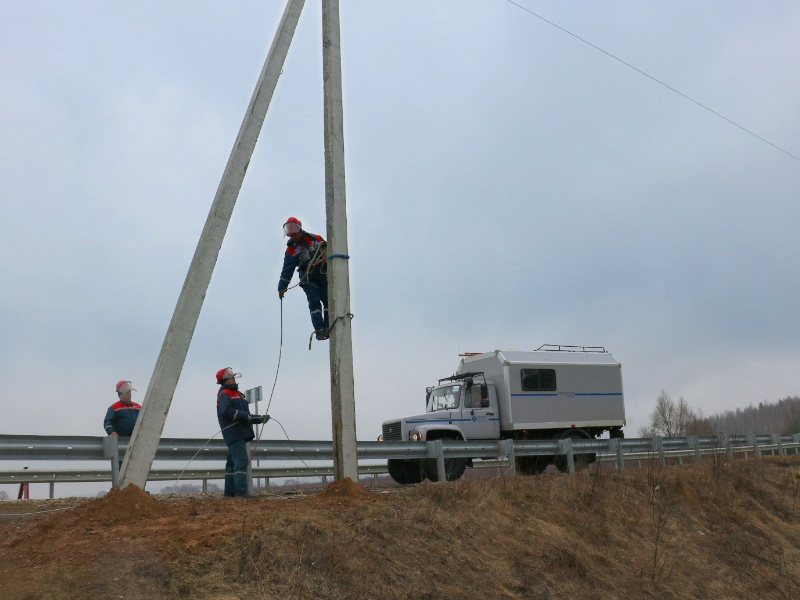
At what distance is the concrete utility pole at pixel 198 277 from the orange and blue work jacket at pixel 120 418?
4.98 meters

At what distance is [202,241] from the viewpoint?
274 inches

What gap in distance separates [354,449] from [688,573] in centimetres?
480

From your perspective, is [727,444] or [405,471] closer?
[405,471]

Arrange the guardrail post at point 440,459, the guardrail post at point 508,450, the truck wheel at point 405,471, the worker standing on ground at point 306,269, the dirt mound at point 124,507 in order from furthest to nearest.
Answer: the truck wheel at point 405,471 → the guardrail post at point 508,450 → the guardrail post at point 440,459 → the worker standing on ground at point 306,269 → the dirt mound at point 124,507

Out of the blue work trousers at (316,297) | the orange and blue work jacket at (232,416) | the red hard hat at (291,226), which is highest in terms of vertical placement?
the red hard hat at (291,226)

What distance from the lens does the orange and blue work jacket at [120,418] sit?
35.7 feet

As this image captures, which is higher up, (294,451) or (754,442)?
(294,451)

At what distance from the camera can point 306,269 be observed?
8.80 meters

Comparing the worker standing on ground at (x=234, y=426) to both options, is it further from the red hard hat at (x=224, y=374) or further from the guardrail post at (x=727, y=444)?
the guardrail post at (x=727, y=444)

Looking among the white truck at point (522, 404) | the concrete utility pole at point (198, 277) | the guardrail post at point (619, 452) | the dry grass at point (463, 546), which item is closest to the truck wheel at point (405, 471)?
the white truck at point (522, 404)

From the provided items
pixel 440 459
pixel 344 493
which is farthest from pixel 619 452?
pixel 344 493

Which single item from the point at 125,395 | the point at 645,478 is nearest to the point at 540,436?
the point at 645,478

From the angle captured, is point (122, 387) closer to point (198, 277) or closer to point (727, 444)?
point (198, 277)

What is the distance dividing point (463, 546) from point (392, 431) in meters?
10.2
